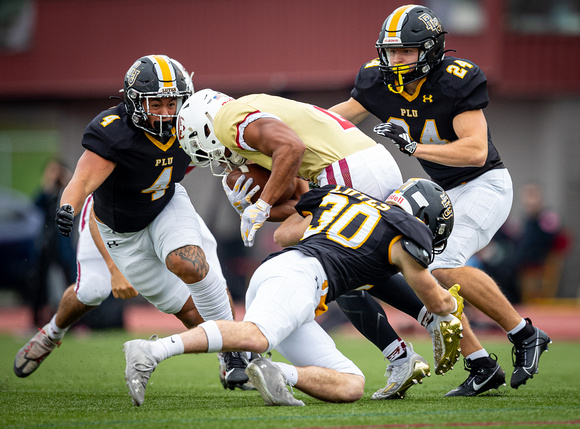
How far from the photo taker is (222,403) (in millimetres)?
4395

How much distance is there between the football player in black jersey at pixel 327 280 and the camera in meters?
3.81

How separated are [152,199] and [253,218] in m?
1.17

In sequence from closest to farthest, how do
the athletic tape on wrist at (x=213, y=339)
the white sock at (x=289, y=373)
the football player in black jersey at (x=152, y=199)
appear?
the athletic tape on wrist at (x=213, y=339), the white sock at (x=289, y=373), the football player in black jersey at (x=152, y=199)

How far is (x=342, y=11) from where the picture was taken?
45.6 feet

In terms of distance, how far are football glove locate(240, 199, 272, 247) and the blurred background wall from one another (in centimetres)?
Answer: 901

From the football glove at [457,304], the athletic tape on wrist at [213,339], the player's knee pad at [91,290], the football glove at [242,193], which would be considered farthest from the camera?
the player's knee pad at [91,290]

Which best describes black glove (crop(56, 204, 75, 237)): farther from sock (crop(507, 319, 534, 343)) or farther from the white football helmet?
sock (crop(507, 319, 534, 343))

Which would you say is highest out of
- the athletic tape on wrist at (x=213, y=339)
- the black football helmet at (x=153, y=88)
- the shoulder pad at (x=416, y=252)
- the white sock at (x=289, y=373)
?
the black football helmet at (x=153, y=88)

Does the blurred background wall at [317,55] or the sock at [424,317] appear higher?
the sock at [424,317]

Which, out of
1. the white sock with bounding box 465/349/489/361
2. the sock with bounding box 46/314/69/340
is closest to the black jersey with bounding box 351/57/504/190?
the white sock with bounding box 465/349/489/361

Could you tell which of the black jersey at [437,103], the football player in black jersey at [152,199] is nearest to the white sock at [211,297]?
the football player in black jersey at [152,199]

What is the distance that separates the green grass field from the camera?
3520 millimetres

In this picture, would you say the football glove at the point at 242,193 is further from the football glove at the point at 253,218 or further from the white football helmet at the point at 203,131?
the football glove at the point at 253,218

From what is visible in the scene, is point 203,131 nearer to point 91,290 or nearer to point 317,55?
point 91,290
